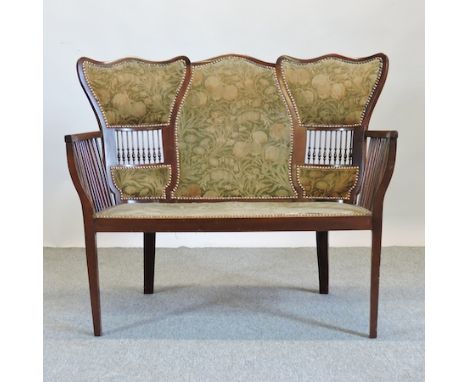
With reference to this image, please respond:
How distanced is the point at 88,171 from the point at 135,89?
1.49 ft

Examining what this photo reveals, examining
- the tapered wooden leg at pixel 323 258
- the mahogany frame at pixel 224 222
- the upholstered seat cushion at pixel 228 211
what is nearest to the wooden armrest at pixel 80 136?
the mahogany frame at pixel 224 222

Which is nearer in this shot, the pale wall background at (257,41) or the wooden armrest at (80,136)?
the wooden armrest at (80,136)

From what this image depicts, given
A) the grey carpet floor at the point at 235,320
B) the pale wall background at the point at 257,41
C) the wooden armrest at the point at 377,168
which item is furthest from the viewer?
the pale wall background at the point at 257,41

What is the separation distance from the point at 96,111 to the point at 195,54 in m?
1.13

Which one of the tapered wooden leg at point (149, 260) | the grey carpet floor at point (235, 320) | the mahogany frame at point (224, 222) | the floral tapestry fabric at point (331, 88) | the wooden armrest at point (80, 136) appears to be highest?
the floral tapestry fabric at point (331, 88)

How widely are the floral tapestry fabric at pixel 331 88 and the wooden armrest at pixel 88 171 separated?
83 cm

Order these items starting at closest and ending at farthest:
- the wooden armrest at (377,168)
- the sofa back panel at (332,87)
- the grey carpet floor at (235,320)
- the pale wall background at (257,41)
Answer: the grey carpet floor at (235,320), the wooden armrest at (377,168), the sofa back panel at (332,87), the pale wall background at (257,41)

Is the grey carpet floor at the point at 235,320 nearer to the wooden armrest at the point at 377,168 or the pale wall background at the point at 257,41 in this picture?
the wooden armrest at the point at 377,168

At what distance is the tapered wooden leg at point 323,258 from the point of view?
247 cm

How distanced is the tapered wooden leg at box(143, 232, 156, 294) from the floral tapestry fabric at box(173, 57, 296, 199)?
0.23 metres

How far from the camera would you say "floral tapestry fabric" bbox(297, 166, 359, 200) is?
7.77 ft

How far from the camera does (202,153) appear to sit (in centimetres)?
244

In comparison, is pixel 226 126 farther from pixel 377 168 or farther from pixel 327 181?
pixel 377 168
